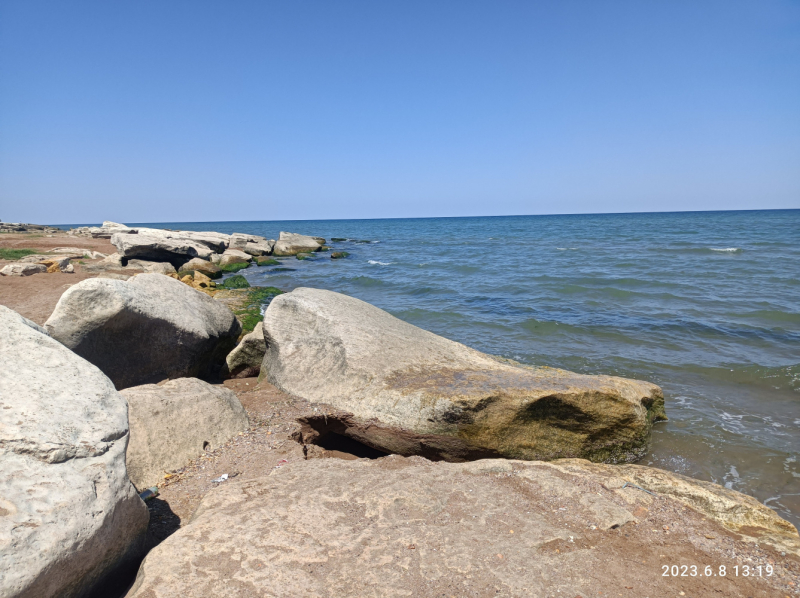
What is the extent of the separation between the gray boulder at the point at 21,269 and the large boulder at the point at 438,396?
12.7 m

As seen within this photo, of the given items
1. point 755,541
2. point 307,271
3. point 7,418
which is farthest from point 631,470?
point 307,271

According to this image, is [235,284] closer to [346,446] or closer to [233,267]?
[233,267]

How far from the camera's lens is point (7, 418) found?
2.59 meters

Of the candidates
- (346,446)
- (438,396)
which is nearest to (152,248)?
(346,446)

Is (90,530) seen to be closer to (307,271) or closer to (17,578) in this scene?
(17,578)

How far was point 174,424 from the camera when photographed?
4.51 meters

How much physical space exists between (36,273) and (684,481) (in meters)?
17.8

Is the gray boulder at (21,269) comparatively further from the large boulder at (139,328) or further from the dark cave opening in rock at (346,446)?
the dark cave opening in rock at (346,446)

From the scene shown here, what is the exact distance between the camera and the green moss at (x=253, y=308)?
35.1 feet

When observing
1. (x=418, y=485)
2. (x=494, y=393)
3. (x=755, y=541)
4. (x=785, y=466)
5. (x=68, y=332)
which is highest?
(x=68, y=332)

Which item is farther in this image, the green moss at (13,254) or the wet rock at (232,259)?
the wet rock at (232,259)

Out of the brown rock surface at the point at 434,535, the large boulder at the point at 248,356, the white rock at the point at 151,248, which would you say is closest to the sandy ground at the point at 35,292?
the white rock at the point at 151,248

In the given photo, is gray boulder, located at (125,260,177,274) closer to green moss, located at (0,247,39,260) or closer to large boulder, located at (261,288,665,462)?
green moss, located at (0,247,39,260)

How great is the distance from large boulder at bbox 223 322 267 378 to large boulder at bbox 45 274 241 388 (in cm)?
28
